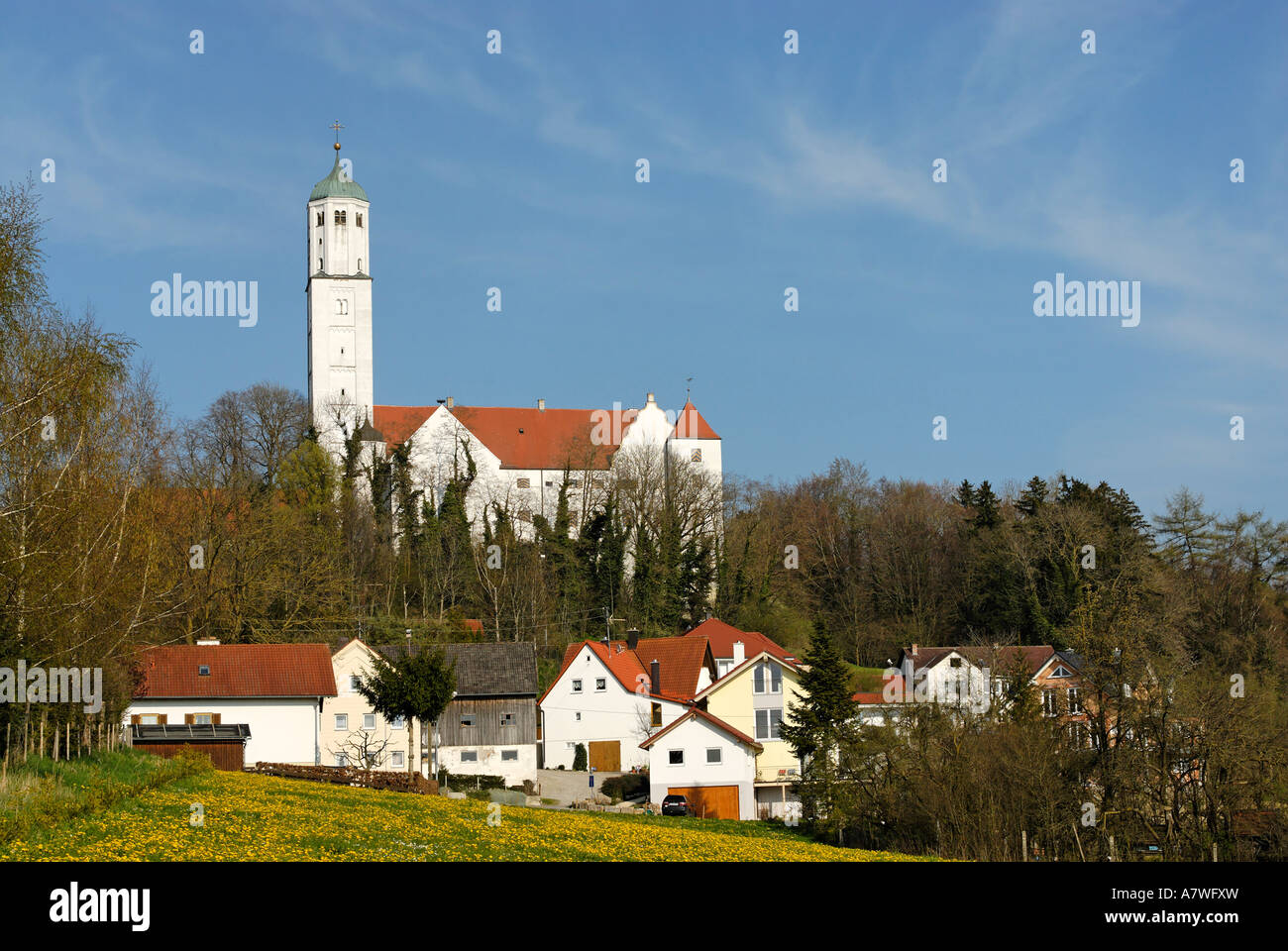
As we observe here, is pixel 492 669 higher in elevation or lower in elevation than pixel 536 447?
lower

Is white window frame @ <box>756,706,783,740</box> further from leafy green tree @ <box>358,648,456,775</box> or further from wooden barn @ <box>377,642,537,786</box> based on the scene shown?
leafy green tree @ <box>358,648,456,775</box>

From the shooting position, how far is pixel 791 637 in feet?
228

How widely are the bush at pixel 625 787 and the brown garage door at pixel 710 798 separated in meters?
2.53

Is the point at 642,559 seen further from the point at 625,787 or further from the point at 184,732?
the point at 184,732

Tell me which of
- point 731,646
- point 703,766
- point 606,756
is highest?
point 731,646

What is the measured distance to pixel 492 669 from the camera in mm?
47594

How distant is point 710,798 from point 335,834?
89.2ft

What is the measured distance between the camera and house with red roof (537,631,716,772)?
52.8 meters

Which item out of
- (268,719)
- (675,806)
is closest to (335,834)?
(675,806)

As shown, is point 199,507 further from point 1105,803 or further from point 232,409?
point 1105,803

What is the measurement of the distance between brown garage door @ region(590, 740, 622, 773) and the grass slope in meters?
26.4

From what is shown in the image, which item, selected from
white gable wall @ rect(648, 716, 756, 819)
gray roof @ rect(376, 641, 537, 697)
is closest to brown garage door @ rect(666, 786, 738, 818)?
white gable wall @ rect(648, 716, 756, 819)

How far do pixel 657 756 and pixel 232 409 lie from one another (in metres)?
45.2

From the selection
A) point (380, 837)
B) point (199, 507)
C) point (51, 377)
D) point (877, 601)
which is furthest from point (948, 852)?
point (877, 601)
